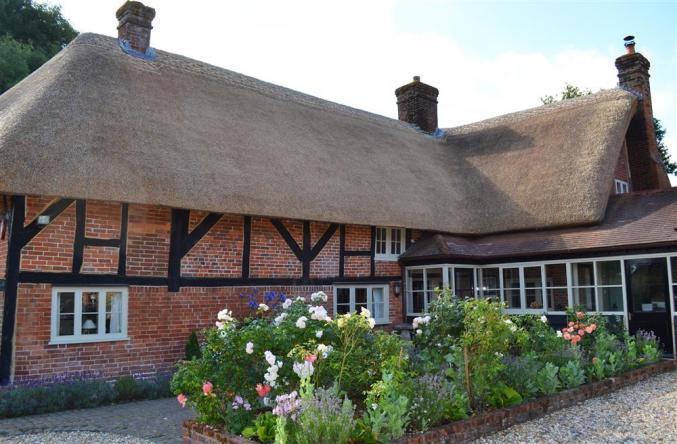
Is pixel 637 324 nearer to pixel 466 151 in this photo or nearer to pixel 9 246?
pixel 466 151

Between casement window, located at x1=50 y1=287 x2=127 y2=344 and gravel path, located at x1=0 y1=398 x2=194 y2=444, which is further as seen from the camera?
casement window, located at x1=50 y1=287 x2=127 y2=344

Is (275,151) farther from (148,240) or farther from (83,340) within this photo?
(83,340)

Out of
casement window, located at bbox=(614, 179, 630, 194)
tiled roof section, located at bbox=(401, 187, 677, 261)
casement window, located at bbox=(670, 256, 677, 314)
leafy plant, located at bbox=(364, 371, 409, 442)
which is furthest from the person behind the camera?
casement window, located at bbox=(614, 179, 630, 194)

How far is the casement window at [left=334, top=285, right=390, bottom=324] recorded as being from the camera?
40.5 feet

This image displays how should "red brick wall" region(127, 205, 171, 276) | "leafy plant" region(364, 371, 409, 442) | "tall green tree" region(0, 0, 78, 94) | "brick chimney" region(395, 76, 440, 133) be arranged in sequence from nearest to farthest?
1. "leafy plant" region(364, 371, 409, 442)
2. "red brick wall" region(127, 205, 171, 276)
3. "brick chimney" region(395, 76, 440, 133)
4. "tall green tree" region(0, 0, 78, 94)

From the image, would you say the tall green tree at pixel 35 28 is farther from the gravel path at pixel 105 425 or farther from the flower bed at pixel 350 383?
the flower bed at pixel 350 383

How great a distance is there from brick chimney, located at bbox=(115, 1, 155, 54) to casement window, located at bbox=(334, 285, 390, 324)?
7064mm

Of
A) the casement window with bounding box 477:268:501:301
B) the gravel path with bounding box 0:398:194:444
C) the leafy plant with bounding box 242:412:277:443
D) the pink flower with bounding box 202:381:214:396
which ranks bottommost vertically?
the gravel path with bounding box 0:398:194:444

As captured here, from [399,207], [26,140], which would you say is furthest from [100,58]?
[399,207]

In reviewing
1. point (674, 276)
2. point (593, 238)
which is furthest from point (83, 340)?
point (674, 276)

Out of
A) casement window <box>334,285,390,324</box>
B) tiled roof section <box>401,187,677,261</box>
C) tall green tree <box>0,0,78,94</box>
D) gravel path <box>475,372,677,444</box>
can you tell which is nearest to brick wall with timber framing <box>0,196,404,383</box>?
casement window <box>334,285,390,324</box>

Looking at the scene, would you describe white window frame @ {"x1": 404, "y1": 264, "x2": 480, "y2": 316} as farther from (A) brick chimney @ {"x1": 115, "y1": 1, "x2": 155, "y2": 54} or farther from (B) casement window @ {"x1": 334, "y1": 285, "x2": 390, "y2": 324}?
(A) brick chimney @ {"x1": 115, "y1": 1, "x2": 155, "y2": 54}

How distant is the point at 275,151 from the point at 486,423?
798cm

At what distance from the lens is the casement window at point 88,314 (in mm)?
8398
